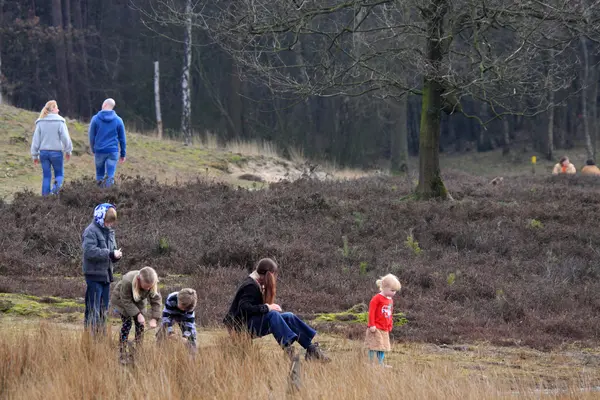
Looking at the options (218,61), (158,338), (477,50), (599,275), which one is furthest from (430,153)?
(218,61)

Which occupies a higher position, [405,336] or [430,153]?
[430,153]

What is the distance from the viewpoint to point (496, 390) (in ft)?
25.6

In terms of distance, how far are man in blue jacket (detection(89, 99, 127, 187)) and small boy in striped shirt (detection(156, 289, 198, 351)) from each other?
10.8 metres

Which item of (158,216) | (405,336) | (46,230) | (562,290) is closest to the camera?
(405,336)

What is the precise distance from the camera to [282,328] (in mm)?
8781

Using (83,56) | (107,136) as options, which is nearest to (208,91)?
(83,56)

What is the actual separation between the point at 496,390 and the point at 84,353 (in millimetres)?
3527

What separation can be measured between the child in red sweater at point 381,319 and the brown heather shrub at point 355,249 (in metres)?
1.72

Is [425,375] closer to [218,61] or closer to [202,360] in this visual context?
[202,360]

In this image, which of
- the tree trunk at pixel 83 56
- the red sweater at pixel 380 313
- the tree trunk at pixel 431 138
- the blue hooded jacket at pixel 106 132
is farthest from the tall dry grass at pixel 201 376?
the tree trunk at pixel 83 56

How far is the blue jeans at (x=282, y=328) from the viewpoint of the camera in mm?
8742

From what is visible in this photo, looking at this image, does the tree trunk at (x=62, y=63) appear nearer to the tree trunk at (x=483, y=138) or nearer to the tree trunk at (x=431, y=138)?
the tree trunk at (x=483, y=138)

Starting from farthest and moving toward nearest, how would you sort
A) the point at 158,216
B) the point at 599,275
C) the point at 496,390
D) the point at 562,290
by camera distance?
1. the point at 158,216
2. the point at 599,275
3. the point at 562,290
4. the point at 496,390

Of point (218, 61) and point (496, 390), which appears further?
point (218, 61)
